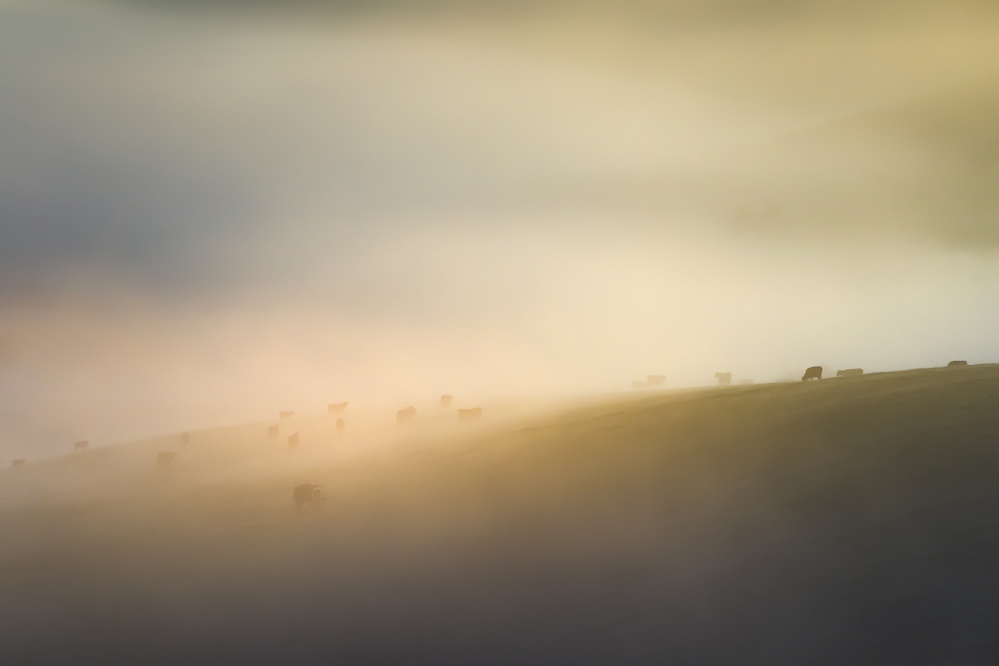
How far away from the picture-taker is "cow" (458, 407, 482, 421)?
35.2 metres

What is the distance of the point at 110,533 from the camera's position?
19891mm

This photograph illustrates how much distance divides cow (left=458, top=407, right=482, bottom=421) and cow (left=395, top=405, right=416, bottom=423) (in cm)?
337

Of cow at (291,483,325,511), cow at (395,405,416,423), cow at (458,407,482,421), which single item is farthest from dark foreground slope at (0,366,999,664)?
cow at (395,405,416,423)

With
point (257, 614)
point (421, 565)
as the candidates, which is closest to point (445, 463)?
point (421, 565)

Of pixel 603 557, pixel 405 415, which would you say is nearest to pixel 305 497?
pixel 603 557

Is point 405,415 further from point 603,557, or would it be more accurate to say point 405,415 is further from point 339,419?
point 603,557

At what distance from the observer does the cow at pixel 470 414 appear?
35188mm

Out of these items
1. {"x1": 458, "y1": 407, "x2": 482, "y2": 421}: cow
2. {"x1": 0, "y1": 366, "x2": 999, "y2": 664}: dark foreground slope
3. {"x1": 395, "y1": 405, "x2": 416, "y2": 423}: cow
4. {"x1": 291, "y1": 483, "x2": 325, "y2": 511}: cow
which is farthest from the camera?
{"x1": 395, "y1": 405, "x2": 416, "y2": 423}: cow

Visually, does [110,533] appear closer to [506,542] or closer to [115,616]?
[115,616]

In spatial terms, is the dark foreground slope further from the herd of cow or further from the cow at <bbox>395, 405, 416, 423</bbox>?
the cow at <bbox>395, 405, 416, 423</bbox>

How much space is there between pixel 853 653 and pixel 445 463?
50.7 ft

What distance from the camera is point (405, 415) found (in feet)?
124

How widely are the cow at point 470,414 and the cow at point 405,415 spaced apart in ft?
11.0

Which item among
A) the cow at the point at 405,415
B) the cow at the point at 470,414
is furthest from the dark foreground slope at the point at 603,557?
the cow at the point at 405,415
